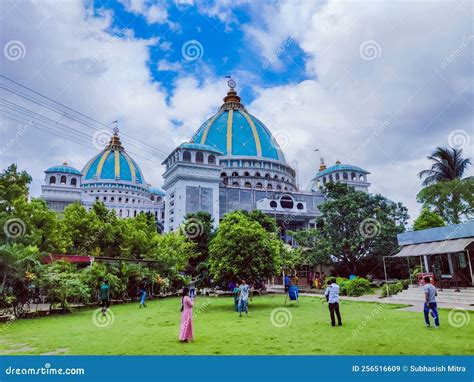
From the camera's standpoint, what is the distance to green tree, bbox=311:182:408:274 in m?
26.4

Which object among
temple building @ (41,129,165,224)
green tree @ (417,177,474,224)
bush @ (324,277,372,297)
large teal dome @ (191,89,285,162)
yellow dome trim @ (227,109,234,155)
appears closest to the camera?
bush @ (324,277,372,297)

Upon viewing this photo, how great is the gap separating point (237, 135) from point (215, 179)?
52.3 ft

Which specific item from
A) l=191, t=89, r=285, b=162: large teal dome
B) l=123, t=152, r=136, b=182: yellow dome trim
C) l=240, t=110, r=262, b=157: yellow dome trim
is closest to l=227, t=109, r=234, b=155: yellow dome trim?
l=191, t=89, r=285, b=162: large teal dome

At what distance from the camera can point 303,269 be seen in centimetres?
3266

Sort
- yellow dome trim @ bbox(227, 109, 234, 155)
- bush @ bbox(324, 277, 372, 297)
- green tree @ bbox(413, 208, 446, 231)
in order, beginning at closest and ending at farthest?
bush @ bbox(324, 277, 372, 297) → green tree @ bbox(413, 208, 446, 231) → yellow dome trim @ bbox(227, 109, 234, 155)

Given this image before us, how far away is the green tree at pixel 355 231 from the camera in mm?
26375

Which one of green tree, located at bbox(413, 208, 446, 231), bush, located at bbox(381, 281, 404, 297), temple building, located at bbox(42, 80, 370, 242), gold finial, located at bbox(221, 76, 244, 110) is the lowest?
bush, located at bbox(381, 281, 404, 297)

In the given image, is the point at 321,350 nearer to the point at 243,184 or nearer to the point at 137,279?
the point at 137,279

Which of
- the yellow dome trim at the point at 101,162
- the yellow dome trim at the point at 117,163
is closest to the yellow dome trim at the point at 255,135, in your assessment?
the yellow dome trim at the point at 117,163

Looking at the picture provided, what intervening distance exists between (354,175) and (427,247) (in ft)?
162

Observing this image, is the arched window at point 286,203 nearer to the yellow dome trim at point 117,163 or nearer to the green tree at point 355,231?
the green tree at point 355,231

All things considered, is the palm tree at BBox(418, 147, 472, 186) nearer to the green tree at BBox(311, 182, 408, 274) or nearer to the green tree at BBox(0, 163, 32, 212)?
the green tree at BBox(311, 182, 408, 274)

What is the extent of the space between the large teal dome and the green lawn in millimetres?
53504

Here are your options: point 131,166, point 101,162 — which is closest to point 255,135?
point 131,166
